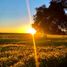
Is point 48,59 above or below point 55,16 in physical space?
below

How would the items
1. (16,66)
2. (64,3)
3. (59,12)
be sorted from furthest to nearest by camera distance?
1. (59,12)
2. (64,3)
3. (16,66)

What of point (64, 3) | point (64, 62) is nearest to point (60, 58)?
point (64, 62)

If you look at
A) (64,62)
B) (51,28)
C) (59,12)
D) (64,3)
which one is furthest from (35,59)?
(51,28)

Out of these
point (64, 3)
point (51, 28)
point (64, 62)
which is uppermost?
point (64, 3)

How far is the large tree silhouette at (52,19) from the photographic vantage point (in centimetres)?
A: 5884

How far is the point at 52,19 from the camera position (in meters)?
67.3

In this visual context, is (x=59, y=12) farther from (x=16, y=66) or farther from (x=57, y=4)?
(x=16, y=66)

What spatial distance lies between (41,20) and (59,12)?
45.7 feet

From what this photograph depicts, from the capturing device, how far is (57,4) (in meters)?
56.9

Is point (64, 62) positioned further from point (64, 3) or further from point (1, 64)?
point (64, 3)

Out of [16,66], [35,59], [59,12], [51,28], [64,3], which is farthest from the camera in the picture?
[51,28]

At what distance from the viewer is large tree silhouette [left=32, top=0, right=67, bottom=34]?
58.8m

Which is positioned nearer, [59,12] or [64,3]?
[64,3]

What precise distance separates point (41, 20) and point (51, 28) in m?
3.57
